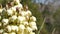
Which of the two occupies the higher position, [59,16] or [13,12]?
[13,12]

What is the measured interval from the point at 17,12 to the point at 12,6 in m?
0.09

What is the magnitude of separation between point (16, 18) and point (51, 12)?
9178 millimetres

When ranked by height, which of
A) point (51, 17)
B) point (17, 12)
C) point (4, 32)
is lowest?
point (51, 17)

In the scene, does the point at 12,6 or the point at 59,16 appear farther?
the point at 59,16

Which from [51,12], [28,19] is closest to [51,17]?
[51,12]

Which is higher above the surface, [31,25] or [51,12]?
[31,25]

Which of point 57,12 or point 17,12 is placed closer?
point 17,12

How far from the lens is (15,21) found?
2.99m

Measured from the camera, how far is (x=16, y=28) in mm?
2930

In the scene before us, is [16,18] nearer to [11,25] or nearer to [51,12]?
[11,25]

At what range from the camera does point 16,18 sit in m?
2.97

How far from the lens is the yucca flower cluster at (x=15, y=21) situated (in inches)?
116

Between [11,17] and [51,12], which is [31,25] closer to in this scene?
[11,17]

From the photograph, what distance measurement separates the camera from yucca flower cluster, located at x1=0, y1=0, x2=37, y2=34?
294 cm
